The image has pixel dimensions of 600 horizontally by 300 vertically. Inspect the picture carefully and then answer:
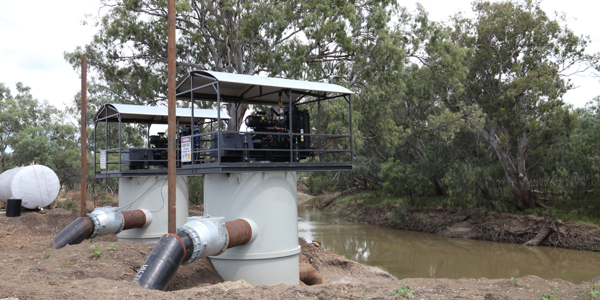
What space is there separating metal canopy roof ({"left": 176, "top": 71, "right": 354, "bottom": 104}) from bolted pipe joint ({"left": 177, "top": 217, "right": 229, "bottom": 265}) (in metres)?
2.86

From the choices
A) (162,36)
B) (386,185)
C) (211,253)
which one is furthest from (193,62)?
(211,253)

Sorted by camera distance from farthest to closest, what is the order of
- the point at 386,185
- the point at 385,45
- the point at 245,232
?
the point at 386,185 < the point at 385,45 < the point at 245,232

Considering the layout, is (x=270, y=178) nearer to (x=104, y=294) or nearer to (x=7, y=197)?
(x=104, y=294)

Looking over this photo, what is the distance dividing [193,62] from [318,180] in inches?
625

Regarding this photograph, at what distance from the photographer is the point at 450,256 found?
21.6m

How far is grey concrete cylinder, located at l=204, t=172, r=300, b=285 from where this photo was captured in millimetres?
9859

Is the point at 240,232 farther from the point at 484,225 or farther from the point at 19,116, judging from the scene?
the point at 19,116

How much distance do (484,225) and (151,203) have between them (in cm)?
1946

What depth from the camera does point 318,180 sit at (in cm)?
3656

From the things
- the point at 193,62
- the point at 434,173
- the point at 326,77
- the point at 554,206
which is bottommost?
the point at 554,206

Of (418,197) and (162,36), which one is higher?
(162,36)

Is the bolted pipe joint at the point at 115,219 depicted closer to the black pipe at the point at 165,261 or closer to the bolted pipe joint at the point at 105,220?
the bolted pipe joint at the point at 105,220

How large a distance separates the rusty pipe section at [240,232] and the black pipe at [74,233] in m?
4.99

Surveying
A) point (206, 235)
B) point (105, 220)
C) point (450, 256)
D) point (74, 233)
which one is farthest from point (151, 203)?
point (450, 256)
